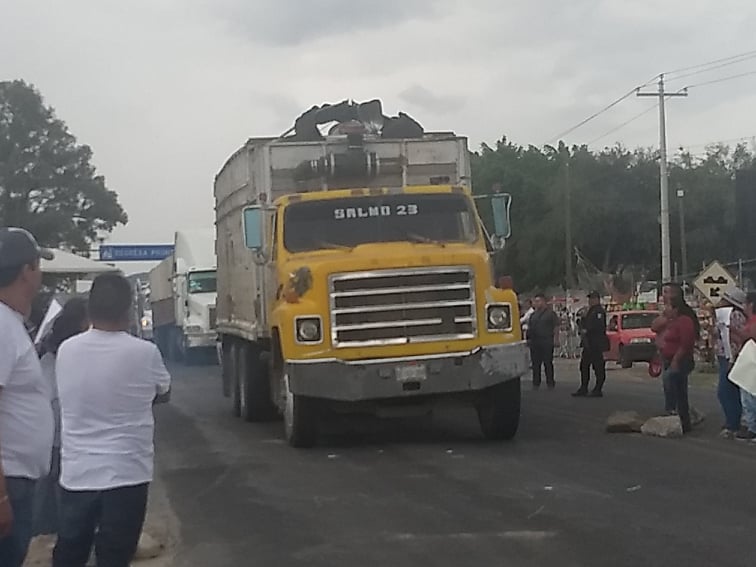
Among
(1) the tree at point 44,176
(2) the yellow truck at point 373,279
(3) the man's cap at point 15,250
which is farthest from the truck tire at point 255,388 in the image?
(1) the tree at point 44,176

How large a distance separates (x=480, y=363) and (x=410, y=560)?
18.5ft

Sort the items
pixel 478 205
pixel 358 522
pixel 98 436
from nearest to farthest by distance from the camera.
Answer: pixel 98 436, pixel 358 522, pixel 478 205

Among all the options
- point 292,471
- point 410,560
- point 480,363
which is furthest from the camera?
point 480,363

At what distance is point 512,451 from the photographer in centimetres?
1396

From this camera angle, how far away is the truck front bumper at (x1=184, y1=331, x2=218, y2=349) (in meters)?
34.4

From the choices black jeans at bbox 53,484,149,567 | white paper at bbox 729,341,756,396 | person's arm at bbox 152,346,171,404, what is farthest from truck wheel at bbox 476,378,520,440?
black jeans at bbox 53,484,149,567

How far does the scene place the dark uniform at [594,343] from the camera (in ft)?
70.0

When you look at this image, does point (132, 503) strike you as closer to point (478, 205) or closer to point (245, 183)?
point (478, 205)

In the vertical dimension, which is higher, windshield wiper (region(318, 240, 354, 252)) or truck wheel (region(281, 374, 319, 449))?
windshield wiper (region(318, 240, 354, 252))

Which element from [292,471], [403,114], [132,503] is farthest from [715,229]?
[132,503]

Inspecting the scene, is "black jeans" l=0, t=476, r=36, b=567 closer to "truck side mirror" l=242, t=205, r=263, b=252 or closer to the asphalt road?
the asphalt road

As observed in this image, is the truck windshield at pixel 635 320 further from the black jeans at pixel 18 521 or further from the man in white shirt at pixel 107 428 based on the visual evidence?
the black jeans at pixel 18 521

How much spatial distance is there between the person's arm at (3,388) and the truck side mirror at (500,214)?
10777 mm

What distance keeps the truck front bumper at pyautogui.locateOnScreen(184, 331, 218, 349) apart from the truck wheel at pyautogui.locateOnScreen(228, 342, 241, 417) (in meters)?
14.1
